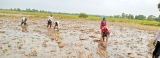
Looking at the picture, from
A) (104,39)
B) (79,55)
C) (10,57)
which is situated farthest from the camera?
(104,39)

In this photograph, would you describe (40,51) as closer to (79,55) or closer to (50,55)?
(50,55)

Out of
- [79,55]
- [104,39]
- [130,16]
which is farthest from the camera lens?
[130,16]

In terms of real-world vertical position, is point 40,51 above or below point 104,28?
below

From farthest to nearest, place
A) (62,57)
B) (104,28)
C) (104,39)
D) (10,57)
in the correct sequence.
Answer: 1. (104,39)
2. (104,28)
3. (62,57)
4. (10,57)

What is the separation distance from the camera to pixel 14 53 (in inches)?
319

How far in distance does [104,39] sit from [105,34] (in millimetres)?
1662

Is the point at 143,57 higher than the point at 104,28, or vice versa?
the point at 104,28

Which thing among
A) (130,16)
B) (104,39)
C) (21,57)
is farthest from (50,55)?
(130,16)

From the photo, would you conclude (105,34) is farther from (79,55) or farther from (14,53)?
(14,53)

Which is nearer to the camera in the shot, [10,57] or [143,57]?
[10,57]

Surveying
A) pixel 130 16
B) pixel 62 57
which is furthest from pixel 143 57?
pixel 130 16

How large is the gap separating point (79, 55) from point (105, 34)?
4.08 metres

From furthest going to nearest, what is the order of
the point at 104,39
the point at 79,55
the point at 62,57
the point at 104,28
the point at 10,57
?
the point at 104,39 → the point at 104,28 → the point at 79,55 → the point at 62,57 → the point at 10,57

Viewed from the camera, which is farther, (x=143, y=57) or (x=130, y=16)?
(x=130, y=16)
